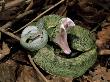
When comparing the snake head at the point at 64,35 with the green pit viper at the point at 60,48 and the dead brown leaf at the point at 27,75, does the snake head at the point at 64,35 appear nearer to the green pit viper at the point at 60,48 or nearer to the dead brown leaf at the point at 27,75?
the green pit viper at the point at 60,48

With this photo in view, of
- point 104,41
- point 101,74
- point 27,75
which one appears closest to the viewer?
point 27,75

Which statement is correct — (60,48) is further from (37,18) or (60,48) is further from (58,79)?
(37,18)

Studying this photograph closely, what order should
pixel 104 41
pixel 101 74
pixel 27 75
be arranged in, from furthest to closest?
pixel 104 41 → pixel 101 74 → pixel 27 75

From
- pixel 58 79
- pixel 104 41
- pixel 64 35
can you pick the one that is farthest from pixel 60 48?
pixel 104 41

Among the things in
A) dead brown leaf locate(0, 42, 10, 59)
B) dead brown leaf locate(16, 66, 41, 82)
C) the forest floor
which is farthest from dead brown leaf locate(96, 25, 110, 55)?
dead brown leaf locate(0, 42, 10, 59)

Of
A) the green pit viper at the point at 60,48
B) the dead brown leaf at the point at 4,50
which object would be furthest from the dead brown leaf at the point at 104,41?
the dead brown leaf at the point at 4,50

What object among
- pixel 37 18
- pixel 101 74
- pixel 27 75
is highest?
pixel 37 18
